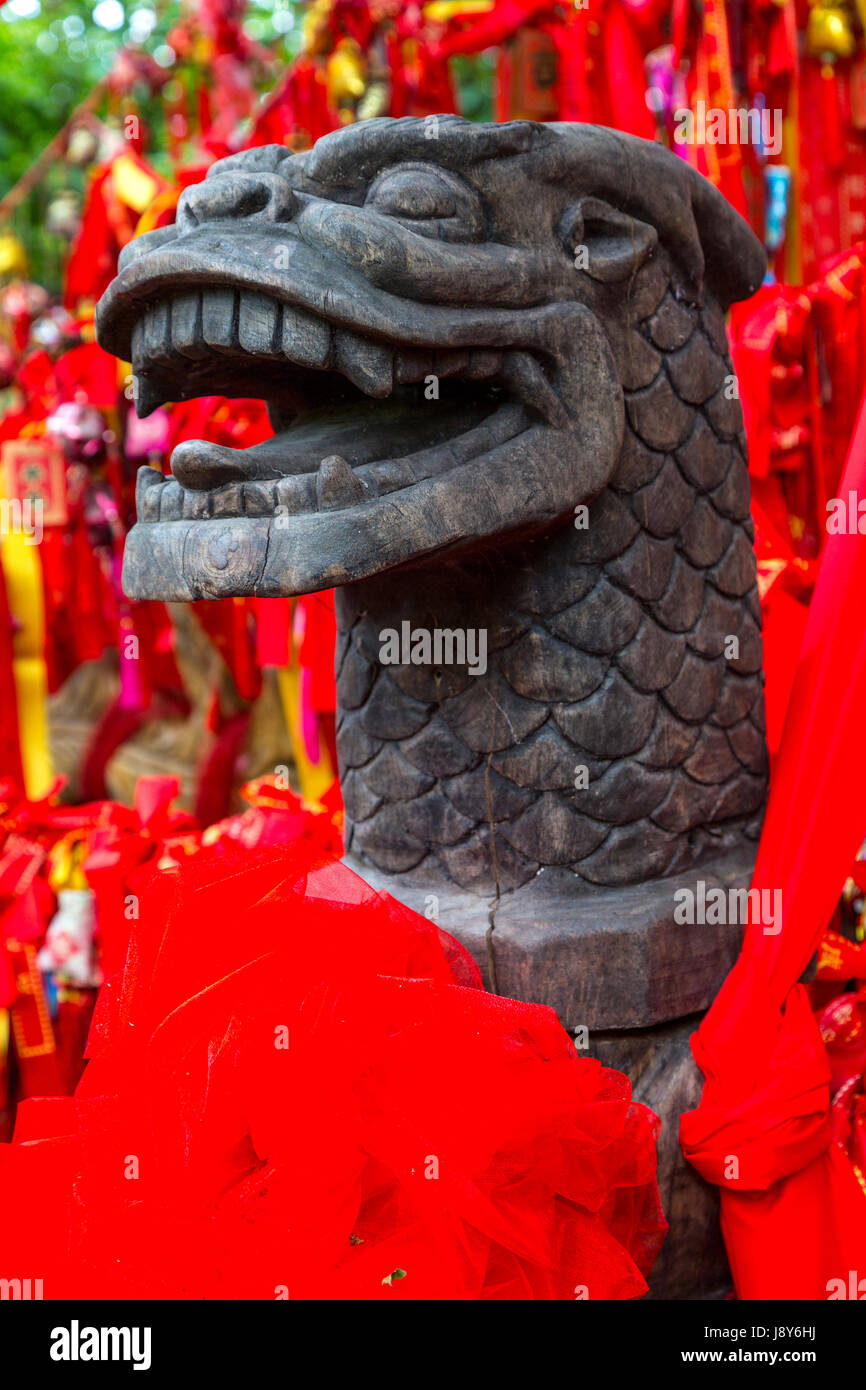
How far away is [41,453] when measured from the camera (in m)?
2.19

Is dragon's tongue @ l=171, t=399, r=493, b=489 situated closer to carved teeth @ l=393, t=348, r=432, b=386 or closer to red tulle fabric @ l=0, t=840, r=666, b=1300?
carved teeth @ l=393, t=348, r=432, b=386

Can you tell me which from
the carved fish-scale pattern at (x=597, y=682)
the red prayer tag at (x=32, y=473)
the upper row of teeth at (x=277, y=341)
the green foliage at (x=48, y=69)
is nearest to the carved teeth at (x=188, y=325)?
the upper row of teeth at (x=277, y=341)

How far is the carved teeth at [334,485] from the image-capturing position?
0.81 metres

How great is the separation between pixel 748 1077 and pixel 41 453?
69.0 inches

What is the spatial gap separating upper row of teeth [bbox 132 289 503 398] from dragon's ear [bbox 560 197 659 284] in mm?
135

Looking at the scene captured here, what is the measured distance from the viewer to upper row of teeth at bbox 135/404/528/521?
815mm

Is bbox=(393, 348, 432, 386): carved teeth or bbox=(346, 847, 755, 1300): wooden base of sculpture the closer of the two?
bbox=(393, 348, 432, 386): carved teeth

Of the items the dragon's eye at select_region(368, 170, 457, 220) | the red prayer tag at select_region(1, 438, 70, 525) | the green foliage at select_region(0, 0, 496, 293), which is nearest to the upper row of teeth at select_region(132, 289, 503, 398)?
the dragon's eye at select_region(368, 170, 457, 220)

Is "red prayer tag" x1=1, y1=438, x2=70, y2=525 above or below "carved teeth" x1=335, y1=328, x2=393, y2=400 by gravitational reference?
above

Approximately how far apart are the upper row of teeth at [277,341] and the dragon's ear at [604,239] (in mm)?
135

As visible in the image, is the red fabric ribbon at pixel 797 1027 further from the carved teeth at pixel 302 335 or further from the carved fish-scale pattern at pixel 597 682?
the carved teeth at pixel 302 335

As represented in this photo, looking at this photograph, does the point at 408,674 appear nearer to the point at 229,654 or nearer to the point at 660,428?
the point at 660,428

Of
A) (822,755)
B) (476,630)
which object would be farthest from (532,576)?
(822,755)

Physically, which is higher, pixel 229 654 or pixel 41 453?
pixel 41 453
